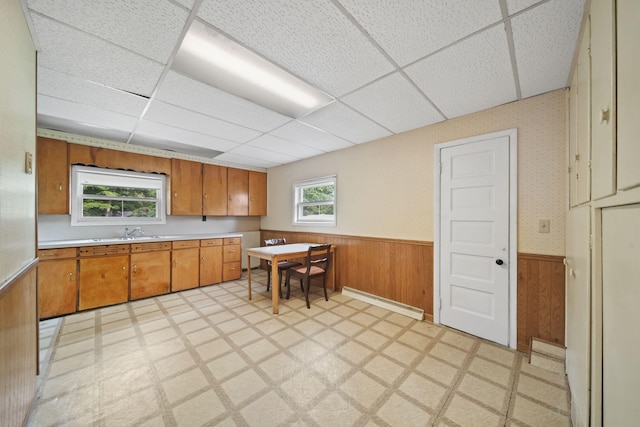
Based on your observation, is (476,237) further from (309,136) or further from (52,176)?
(52,176)

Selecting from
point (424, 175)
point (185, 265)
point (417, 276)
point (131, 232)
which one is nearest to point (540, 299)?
point (417, 276)

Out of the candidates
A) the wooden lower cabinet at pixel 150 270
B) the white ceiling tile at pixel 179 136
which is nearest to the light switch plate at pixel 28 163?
the white ceiling tile at pixel 179 136

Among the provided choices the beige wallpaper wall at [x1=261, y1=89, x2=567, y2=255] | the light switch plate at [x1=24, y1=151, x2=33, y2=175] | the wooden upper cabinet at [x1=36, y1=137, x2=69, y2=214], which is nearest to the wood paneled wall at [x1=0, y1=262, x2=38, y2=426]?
the light switch plate at [x1=24, y1=151, x2=33, y2=175]

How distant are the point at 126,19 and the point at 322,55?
3.89ft

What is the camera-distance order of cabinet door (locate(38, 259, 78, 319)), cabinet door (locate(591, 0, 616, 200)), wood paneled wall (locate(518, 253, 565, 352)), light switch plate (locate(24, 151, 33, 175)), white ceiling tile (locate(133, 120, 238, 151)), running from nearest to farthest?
cabinet door (locate(591, 0, 616, 200))
light switch plate (locate(24, 151, 33, 175))
wood paneled wall (locate(518, 253, 565, 352))
cabinet door (locate(38, 259, 78, 319))
white ceiling tile (locate(133, 120, 238, 151))

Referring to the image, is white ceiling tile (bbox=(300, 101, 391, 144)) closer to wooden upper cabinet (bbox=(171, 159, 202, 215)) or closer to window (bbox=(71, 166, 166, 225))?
wooden upper cabinet (bbox=(171, 159, 202, 215))

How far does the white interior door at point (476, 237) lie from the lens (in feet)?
7.57

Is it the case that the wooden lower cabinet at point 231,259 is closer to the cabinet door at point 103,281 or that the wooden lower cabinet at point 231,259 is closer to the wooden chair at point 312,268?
the cabinet door at point 103,281

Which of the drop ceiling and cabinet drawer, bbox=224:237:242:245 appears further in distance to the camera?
cabinet drawer, bbox=224:237:242:245

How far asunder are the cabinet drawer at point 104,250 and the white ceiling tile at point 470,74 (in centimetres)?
423

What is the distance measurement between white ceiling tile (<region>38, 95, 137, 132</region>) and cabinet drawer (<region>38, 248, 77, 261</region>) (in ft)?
5.34

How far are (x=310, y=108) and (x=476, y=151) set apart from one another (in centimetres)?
186

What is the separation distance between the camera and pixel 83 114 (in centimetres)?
258

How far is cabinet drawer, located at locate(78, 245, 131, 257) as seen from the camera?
3.08m
